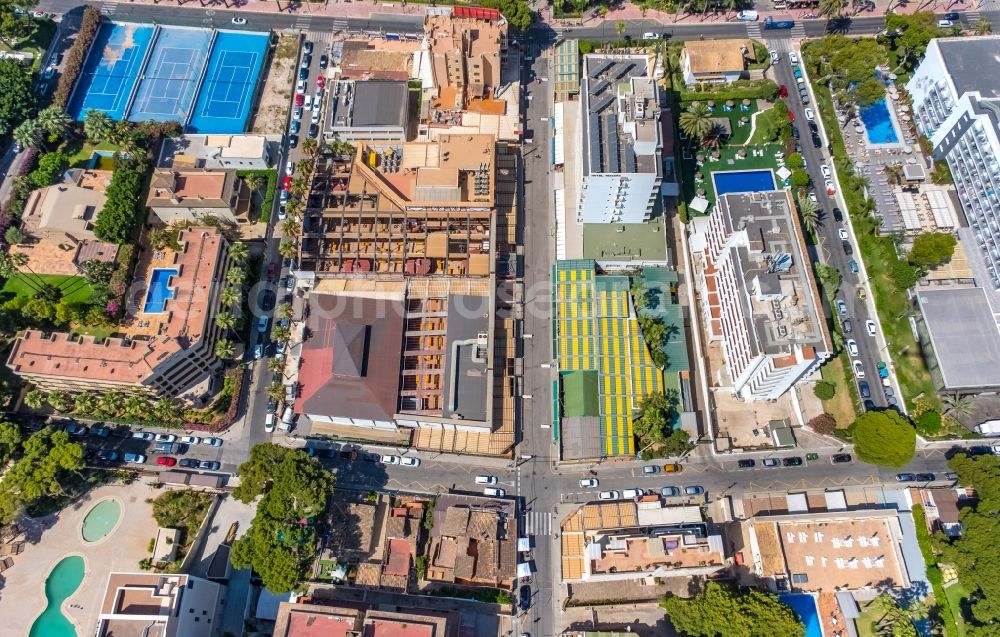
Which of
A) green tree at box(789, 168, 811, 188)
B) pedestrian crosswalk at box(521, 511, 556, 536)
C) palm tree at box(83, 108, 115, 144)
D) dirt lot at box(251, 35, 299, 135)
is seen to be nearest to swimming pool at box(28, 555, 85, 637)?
pedestrian crosswalk at box(521, 511, 556, 536)

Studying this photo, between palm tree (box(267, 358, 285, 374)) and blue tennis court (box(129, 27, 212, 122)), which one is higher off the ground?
blue tennis court (box(129, 27, 212, 122))

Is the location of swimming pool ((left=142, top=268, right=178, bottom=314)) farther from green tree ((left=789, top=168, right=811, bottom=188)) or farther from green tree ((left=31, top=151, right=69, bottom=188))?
green tree ((left=789, top=168, right=811, bottom=188))

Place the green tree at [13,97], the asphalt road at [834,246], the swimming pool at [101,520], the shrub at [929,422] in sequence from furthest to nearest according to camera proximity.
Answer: the green tree at [13,97]
the asphalt road at [834,246]
the shrub at [929,422]
the swimming pool at [101,520]

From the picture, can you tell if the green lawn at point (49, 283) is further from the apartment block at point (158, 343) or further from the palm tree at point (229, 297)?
the palm tree at point (229, 297)

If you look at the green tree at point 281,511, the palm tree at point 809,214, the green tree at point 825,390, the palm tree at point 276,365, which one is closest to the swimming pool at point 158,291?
the palm tree at point 276,365

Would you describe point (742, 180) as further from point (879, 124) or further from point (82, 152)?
point (82, 152)

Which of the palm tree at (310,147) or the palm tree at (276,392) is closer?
the palm tree at (276,392)
